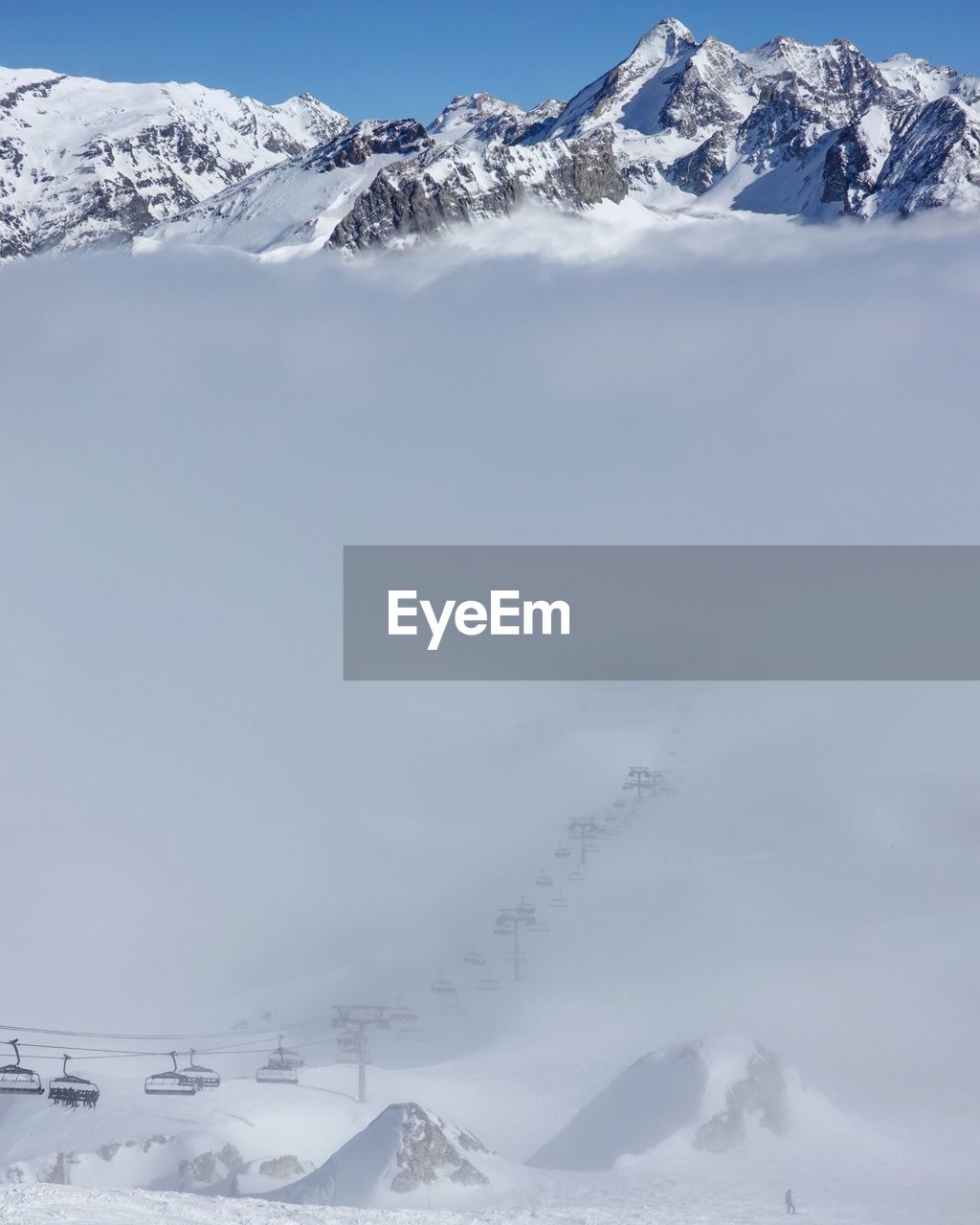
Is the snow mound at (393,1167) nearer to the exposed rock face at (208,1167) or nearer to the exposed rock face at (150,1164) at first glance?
the exposed rock face at (208,1167)

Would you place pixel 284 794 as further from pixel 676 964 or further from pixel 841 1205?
pixel 841 1205

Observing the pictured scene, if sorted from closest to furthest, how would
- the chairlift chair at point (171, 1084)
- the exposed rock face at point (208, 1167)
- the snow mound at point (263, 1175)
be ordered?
1. the chairlift chair at point (171, 1084)
2. the snow mound at point (263, 1175)
3. the exposed rock face at point (208, 1167)

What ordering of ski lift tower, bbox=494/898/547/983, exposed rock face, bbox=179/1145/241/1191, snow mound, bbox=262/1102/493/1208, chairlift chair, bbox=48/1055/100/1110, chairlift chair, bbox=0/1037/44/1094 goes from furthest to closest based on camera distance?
ski lift tower, bbox=494/898/547/983, exposed rock face, bbox=179/1145/241/1191, snow mound, bbox=262/1102/493/1208, chairlift chair, bbox=48/1055/100/1110, chairlift chair, bbox=0/1037/44/1094

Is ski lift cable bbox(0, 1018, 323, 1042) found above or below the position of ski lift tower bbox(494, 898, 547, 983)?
below

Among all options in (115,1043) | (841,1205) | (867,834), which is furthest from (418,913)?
(841,1205)

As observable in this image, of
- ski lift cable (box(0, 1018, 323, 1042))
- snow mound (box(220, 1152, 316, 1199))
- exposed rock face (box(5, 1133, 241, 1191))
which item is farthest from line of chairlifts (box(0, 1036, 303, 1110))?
ski lift cable (box(0, 1018, 323, 1042))

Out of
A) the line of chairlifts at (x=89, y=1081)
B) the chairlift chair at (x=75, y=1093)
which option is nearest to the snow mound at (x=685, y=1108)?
the line of chairlifts at (x=89, y=1081)

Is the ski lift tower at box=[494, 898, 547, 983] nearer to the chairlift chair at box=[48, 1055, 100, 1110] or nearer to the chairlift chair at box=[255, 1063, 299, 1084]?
the chairlift chair at box=[255, 1063, 299, 1084]

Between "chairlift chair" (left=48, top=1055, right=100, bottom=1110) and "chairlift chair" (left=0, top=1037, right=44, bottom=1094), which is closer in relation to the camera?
"chairlift chair" (left=0, top=1037, right=44, bottom=1094)
